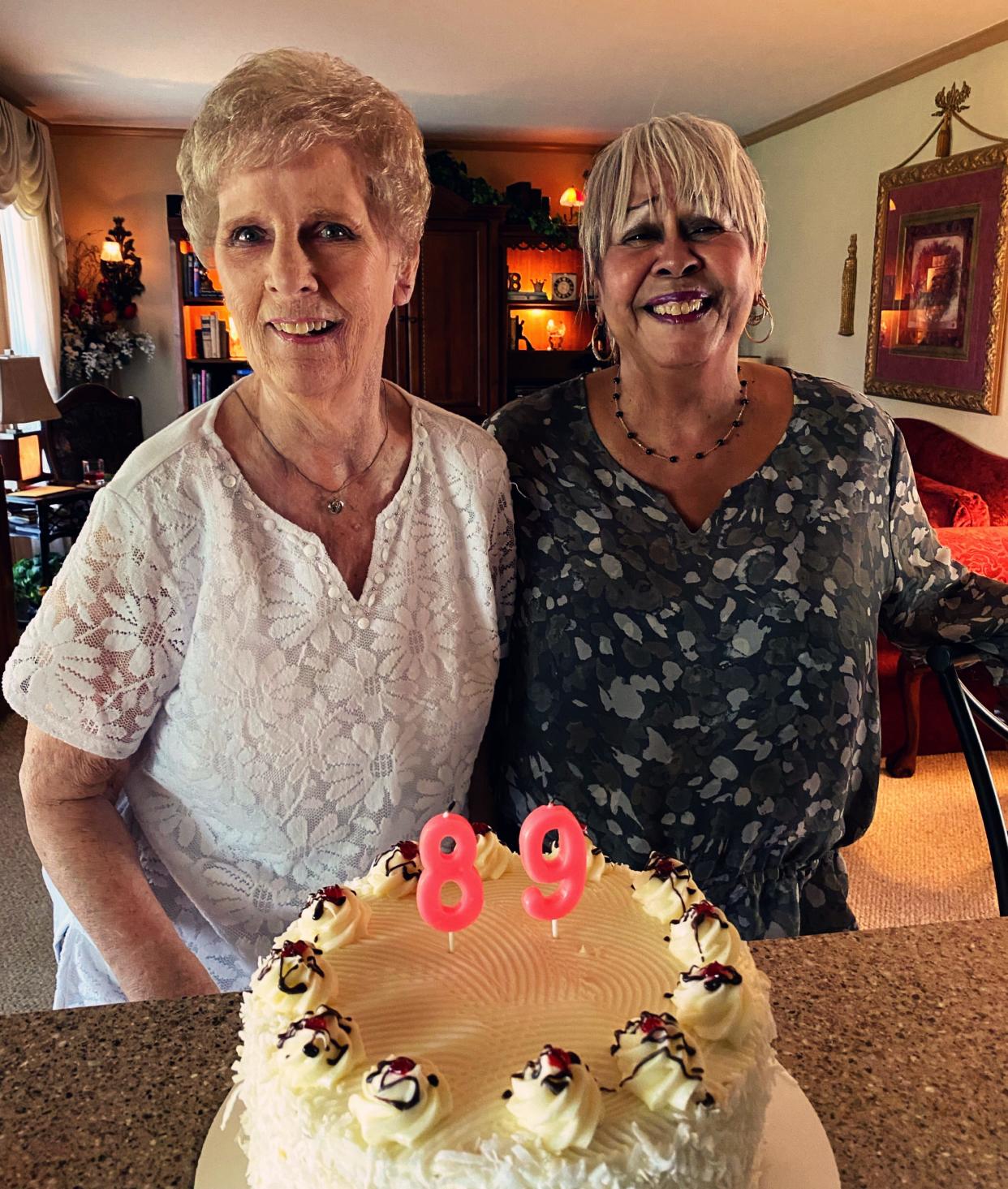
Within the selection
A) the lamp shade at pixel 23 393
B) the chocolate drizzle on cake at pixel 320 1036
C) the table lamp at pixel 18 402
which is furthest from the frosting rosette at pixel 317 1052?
the lamp shade at pixel 23 393

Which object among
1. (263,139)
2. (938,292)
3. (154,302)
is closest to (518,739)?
(263,139)

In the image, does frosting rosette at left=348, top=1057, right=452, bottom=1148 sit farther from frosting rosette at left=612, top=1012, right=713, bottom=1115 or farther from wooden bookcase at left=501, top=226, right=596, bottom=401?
wooden bookcase at left=501, top=226, right=596, bottom=401

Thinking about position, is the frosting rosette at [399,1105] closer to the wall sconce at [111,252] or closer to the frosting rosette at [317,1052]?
the frosting rosette at [317,1052]

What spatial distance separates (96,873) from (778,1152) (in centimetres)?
78

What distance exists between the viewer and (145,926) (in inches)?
45.1

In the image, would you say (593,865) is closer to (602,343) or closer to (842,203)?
(602,343)

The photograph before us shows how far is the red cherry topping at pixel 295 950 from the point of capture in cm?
75

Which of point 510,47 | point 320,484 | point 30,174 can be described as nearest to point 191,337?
point 30,174

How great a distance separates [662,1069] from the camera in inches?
25.5

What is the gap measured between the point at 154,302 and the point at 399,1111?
26.9ft

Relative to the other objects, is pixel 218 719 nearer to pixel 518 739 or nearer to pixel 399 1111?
pixel 518 739

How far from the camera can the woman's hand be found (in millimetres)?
1137

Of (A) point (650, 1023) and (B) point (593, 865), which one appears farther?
(B) point (593, 865)

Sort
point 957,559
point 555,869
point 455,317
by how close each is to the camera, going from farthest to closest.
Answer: point 455,317 < point 957,559 < point 555,869
